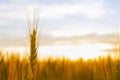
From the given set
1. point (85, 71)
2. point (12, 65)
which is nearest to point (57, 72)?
point (85, 71)

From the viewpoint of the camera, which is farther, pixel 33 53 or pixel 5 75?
pixel 5 75

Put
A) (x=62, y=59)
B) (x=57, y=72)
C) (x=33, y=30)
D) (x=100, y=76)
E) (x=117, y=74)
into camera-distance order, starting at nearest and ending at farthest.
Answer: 1. (x=33, y=30)
2. (x=117, y=74)
3. (x=100, y=76)
4. (x=57, y=72)
5. (x=62, y=59)

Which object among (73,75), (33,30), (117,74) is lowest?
(73,75)

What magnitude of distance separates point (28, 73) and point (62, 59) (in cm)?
594

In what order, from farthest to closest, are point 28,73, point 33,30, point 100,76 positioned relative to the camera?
point 100,76 < point 33,30 < point 28,73

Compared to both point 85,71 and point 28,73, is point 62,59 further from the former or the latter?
point 28,73

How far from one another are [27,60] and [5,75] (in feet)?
11.1

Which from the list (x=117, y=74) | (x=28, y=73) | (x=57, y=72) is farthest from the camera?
(x=57, y=72)

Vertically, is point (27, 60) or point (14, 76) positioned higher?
point (27, 60)

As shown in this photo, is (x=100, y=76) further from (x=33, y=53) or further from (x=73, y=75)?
(x=33, y=53)

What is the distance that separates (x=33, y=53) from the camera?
139 inches

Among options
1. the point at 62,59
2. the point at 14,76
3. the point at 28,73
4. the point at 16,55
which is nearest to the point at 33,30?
the point at 28,73

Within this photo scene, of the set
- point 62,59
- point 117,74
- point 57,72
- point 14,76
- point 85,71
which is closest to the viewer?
point 117,74

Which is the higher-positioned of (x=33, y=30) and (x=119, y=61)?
(x=33, y=30)
